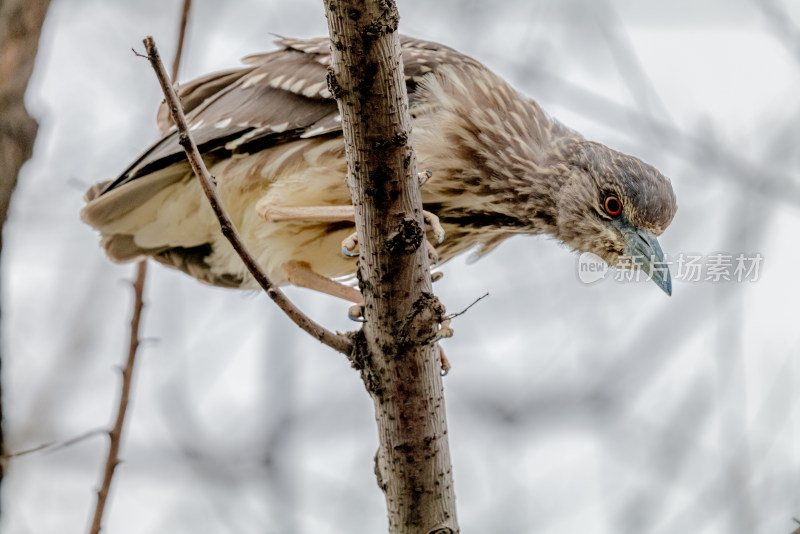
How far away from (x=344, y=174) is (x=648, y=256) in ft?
5.11

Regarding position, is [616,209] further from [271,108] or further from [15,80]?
[15,80]

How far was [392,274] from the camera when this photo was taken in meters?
2.62

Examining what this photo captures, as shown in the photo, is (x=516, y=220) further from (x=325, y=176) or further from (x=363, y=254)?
(x=363, y=254)

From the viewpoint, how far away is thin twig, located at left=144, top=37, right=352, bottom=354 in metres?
2.29

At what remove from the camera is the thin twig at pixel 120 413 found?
2.88m

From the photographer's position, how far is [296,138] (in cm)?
416

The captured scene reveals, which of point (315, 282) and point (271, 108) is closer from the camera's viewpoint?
point (271, 108)

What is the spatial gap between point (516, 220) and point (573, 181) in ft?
1.20

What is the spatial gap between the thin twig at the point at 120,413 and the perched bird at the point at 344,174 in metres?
0.90

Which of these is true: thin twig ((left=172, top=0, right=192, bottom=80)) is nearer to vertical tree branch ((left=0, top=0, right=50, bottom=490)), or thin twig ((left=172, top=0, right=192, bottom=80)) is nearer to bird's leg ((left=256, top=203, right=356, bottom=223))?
vertical tree branch ((left=0, top=0, right=50, bottom=490))

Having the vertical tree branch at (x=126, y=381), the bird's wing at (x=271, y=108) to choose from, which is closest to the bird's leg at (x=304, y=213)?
the bird's wing at (x=271, y=108)

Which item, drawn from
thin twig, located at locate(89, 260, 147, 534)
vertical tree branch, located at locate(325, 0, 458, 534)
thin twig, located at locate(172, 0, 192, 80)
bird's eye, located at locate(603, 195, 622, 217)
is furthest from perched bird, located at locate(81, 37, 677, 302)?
vertical tree branch, located at locate(325, 0, 458, 534)

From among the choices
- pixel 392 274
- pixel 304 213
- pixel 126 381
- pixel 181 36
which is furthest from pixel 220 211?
pixel 304 213

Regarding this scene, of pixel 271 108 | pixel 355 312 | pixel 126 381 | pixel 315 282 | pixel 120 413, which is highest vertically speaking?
pixel 271 108
